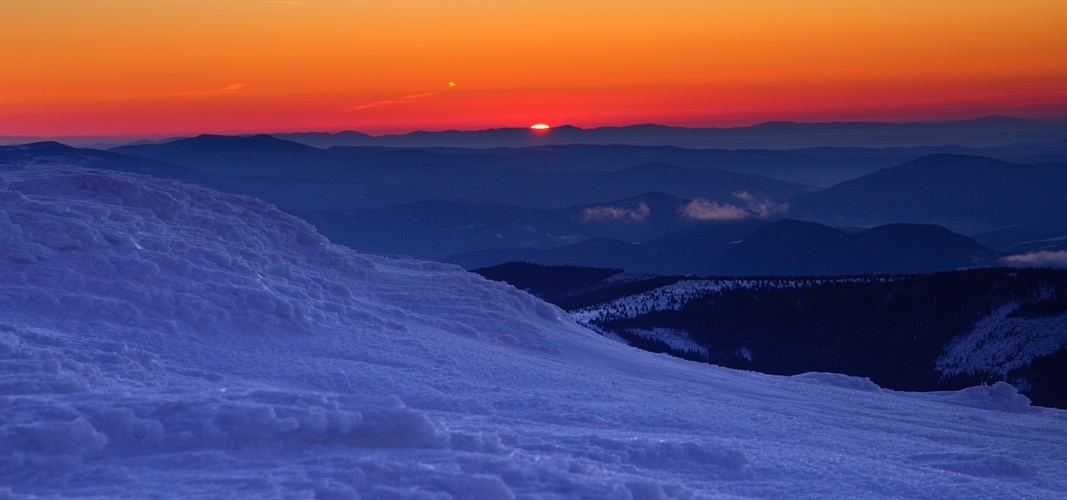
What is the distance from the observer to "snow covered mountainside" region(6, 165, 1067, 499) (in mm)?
5676

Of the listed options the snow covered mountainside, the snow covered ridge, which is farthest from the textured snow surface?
the snow covered mountainside

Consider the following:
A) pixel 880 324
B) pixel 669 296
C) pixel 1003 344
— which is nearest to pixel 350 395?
pixel 1003 344

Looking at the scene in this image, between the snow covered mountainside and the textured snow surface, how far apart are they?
23152 millimetres

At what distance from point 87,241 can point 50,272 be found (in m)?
1.06

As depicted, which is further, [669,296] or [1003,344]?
[669,296]

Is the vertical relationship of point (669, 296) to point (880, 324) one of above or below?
above

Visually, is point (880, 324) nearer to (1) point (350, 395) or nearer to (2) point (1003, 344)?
(2) point (1003, 344)

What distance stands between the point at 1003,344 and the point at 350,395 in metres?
39.7

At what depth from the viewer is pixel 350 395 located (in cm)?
675

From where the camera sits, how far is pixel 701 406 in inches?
416

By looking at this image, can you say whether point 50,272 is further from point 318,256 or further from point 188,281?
point 318,256

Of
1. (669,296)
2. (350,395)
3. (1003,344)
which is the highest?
(350,395)

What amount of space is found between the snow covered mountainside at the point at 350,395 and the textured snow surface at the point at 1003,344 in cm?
2315

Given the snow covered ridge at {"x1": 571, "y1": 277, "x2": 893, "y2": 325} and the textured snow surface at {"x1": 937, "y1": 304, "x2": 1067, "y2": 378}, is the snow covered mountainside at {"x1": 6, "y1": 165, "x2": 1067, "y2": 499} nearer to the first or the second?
the textured snow surface at {"x1": 937, "y1": 304, "x2": 1067, "y2": 378}
